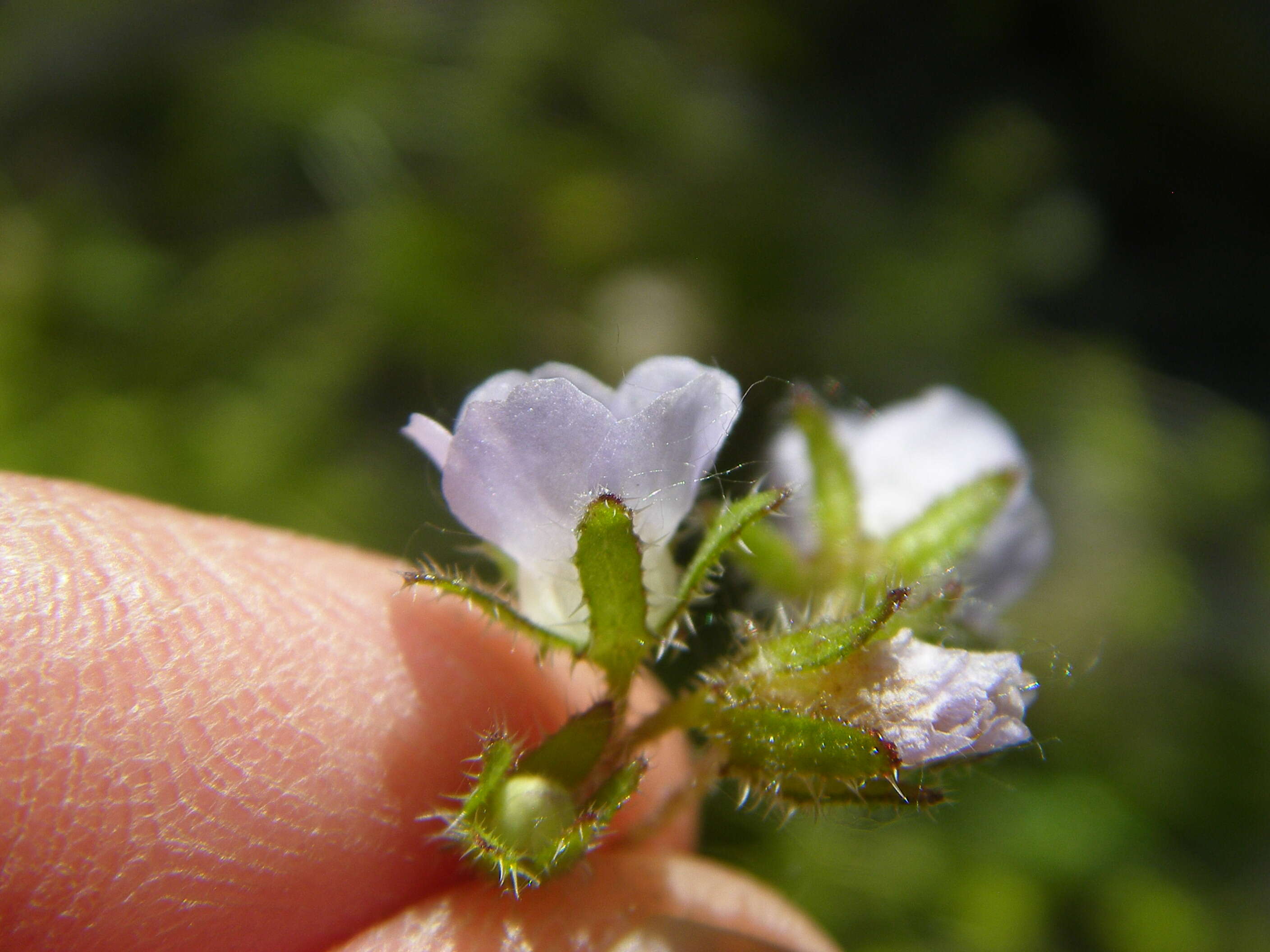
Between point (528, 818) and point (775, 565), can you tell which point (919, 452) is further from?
point (528, 818)

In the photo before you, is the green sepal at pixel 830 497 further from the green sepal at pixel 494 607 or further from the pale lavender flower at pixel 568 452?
the green sepal at pixel 494 607

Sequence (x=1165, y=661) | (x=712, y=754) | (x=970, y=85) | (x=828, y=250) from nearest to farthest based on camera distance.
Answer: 1. (x=712, y=754)
2. (x=1165, y=661)
3. (x=828, y=250)
4. (x=970, y=85)

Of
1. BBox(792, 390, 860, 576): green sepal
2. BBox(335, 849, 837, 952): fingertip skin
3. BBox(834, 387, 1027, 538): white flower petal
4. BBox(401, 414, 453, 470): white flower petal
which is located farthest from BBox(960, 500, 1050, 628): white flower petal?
BBox(401, 414, 453, 470): white flower petal

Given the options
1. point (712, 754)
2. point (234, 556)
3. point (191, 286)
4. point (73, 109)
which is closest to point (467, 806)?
point (712, 754)

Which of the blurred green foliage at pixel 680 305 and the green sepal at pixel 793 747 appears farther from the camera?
the blurred green foliage at pixel 680 305

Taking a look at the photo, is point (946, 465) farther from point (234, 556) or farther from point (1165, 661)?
point (1165, 661)

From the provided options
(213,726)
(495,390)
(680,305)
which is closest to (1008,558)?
(495,390)

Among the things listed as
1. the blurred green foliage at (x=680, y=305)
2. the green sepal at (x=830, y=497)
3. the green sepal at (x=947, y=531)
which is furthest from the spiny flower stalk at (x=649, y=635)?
the blurred green foliage at (x=680, y=305)
